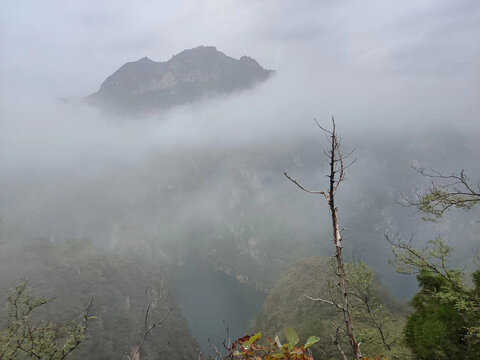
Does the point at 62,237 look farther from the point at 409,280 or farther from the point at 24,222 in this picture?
the point at 409,280

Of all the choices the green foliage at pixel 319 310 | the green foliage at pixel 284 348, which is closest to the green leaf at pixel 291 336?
the green foliage at pixel 284 348

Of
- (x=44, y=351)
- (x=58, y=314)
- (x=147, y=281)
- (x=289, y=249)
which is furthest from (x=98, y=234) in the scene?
(x=44, y=351)

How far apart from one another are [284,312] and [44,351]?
188 feet

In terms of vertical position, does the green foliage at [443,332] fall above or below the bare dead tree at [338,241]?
below

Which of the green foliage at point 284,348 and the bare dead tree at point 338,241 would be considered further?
the green foliage at point 284,348

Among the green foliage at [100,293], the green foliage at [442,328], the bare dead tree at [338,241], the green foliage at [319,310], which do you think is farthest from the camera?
the green foliage at [100,293]

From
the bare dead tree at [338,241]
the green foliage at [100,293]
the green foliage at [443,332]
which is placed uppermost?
the bare dead tree at [338,241]

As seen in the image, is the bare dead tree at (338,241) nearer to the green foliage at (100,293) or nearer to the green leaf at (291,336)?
the green leaf at (291,336)

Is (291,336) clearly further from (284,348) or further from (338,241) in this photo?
(338,241)

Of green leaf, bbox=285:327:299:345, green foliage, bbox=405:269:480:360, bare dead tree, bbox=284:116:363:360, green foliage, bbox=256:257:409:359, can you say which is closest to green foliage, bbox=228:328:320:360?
green leaf, bbox=285:327:299:345

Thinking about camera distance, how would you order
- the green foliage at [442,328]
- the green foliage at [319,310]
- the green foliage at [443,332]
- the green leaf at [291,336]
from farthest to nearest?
the green foliage at [319,310]
the green foliage at [443,332]
the green foliage at [442,328]
the green leaf at [291,336]

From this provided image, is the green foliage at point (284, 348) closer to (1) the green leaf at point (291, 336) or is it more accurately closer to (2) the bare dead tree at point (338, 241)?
(1) the green leaf at point (291, 336)

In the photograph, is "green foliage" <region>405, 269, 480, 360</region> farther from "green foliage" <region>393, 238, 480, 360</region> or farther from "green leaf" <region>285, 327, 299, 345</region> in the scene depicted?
"green leaf" <region>285, 327, 299, 345</region>

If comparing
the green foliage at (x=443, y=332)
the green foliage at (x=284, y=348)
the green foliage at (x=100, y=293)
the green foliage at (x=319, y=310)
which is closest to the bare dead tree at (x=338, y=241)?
the green foliage at (x=284, y=348)
